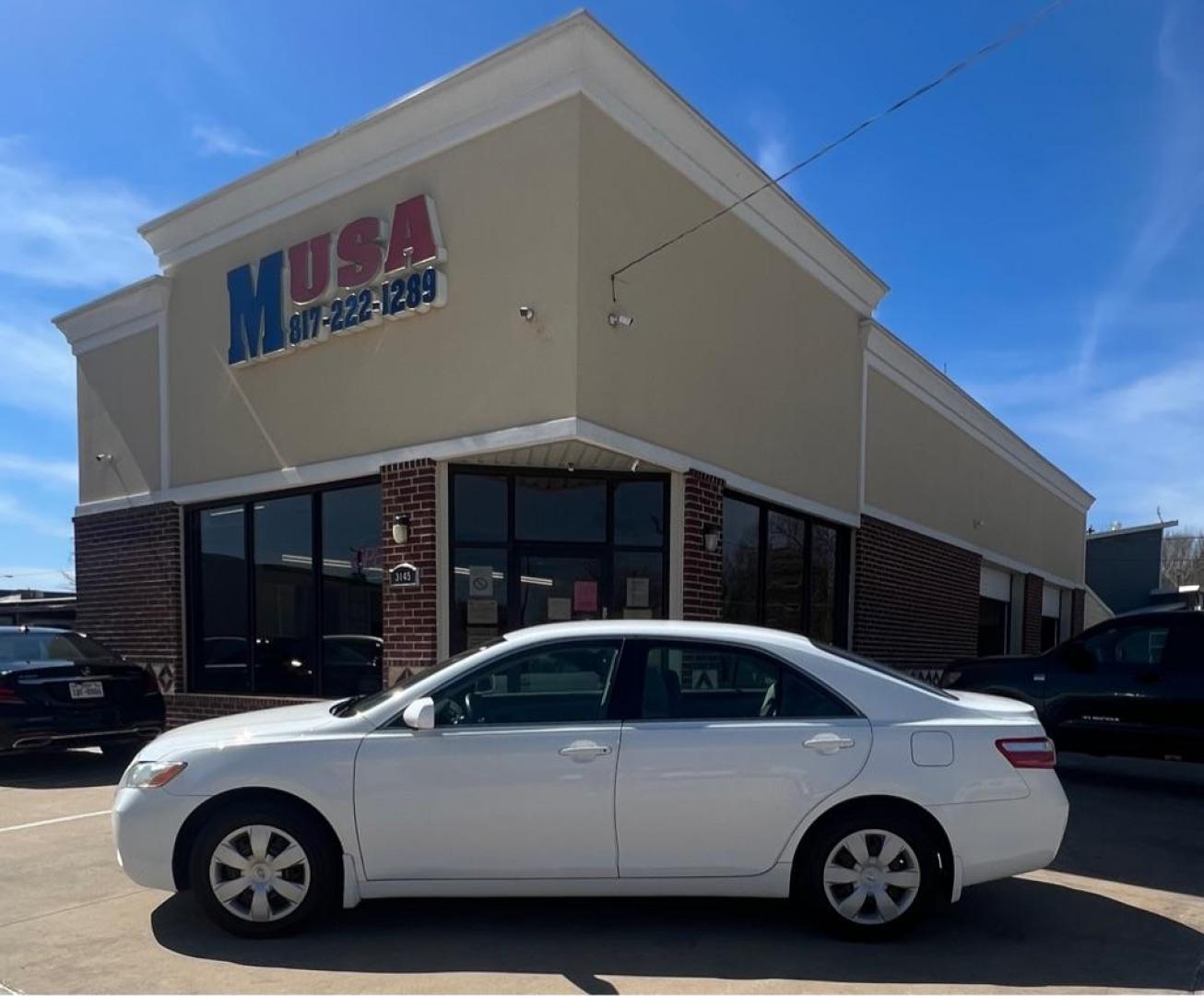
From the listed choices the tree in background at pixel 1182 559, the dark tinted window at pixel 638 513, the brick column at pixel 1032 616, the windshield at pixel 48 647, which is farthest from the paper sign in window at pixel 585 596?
the tree in background at pixel 1182 559

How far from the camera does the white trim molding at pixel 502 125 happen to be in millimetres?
7871

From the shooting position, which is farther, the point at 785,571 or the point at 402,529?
the point at 785,571

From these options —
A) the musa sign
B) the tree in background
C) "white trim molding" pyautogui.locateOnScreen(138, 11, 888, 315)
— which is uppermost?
"white trim molding" pyautogui.locateOnScreen(138, 11, 888, 315)

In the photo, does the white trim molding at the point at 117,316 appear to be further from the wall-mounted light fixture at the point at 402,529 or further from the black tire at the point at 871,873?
the black tire at the point at 871,873

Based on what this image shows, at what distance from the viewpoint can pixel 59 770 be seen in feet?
29.6

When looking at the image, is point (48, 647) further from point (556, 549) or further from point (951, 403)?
point (951, 403)

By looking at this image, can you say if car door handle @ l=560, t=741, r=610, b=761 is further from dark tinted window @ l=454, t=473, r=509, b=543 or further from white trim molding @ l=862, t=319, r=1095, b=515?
white trim molding @ l=862, t=319, r=1095, b=515

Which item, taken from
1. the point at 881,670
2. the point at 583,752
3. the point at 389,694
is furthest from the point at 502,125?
the point at 583,752

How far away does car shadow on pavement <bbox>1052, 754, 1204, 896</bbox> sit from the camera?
5754mm

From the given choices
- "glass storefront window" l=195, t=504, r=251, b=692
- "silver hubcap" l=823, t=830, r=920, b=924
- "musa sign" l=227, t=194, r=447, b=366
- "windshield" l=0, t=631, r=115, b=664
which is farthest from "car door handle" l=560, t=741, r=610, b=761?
"glass storefront window" l=195, t=504, r=251, b=692

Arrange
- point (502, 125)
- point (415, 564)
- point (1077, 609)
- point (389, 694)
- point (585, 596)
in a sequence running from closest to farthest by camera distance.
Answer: point (389, 694) → point (502, 125) → point (415, 564) → point (585, 596) → point (1077, 609)

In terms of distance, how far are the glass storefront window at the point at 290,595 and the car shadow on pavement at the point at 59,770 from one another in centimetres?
150

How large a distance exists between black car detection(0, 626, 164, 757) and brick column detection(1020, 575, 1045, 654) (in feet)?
58.2

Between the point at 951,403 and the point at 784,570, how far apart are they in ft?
23.3
